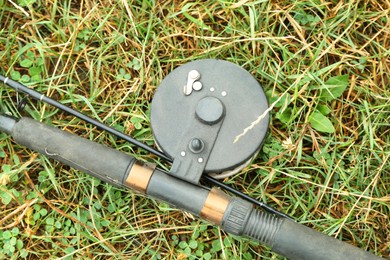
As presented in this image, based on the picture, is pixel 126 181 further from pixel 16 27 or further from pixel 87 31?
pixel 16 27

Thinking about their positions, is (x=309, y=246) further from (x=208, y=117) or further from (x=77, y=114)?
(x=77, y=114)

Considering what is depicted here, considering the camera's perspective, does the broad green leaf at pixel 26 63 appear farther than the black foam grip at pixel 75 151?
Yes

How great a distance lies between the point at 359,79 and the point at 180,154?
0.87m

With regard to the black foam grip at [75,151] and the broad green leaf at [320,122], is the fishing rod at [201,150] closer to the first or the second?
the black foam grip at [75,151]

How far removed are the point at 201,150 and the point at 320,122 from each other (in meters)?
0.54

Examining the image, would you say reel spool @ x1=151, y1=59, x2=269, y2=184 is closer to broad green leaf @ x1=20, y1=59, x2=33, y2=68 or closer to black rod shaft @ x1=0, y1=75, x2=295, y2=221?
black rod shaft @ x1=0, y1=75, x2=295, y2=221

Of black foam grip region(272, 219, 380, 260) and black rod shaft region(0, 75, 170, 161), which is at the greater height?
black rod shaft region(0, 75, 170, 161)

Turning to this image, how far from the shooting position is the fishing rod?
2.16m

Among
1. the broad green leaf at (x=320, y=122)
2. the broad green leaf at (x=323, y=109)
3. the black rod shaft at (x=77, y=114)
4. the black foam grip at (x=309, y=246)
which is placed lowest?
the black foam grip at (x=309, y=246)

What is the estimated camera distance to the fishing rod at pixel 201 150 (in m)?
2.16

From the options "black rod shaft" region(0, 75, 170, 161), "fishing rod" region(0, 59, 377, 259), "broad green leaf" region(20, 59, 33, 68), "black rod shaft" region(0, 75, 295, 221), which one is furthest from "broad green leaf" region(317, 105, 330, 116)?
"broad green leaf" region(20, 59, 33, 68)

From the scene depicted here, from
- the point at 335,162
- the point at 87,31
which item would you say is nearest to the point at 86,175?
the point at 87,31

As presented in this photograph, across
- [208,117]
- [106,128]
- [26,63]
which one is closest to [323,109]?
[208,117]

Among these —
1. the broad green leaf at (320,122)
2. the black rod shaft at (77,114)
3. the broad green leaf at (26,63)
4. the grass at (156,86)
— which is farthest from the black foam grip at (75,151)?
the broad green leaf at (320,122)
